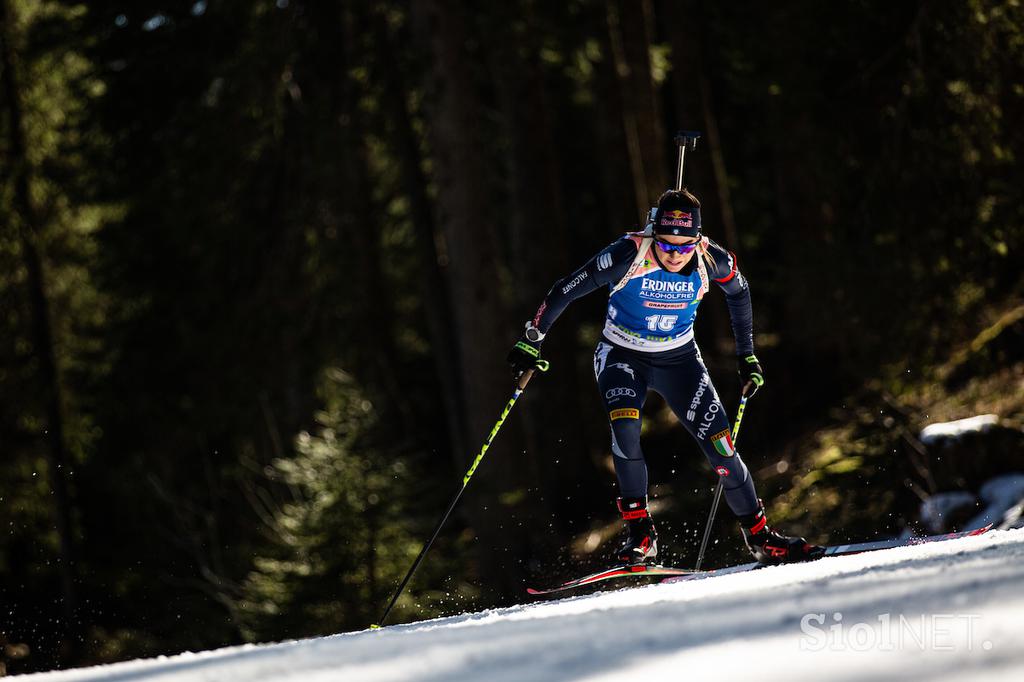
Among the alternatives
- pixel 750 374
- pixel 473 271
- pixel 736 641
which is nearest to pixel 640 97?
pixel 473 271

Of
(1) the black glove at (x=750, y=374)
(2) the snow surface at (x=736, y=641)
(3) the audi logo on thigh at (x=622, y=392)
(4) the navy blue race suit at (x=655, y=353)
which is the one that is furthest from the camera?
(1) the black glove at (x=750, y=374)

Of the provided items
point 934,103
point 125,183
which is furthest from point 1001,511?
point 125,183

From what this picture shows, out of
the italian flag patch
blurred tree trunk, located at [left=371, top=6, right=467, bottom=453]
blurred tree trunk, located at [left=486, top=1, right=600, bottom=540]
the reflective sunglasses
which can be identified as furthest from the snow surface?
blurred tree trunk, located at [left=371, top=6, right=467, bottom=453]

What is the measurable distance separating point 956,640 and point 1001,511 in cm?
622

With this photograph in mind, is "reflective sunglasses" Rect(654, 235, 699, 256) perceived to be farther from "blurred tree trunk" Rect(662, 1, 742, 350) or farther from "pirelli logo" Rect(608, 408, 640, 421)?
"blurred tree trunk" Rect(662, 1, 742, 350)

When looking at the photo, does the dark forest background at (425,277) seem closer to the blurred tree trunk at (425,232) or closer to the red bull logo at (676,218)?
the blurred tree trunk at (425,232)

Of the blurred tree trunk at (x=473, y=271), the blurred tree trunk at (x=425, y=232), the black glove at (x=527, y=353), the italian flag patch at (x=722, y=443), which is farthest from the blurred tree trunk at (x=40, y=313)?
the italian flag patch at (x=722, y=443)

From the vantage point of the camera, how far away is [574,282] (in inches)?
270

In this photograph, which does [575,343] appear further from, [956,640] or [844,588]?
[956,640]

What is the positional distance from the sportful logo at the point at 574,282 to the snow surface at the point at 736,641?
2.31 meters

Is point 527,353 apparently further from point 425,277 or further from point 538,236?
point 425,277

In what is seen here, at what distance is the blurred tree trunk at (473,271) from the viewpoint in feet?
39.6

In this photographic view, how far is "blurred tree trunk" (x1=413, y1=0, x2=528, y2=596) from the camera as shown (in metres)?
12.1

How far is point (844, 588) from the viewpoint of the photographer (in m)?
4.24
